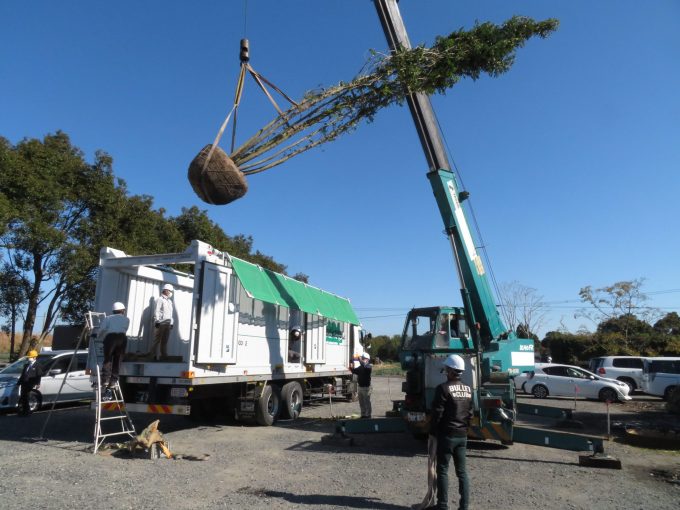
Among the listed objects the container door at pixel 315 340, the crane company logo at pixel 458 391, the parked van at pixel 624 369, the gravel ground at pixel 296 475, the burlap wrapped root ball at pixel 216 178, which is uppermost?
the burlap wrapped root ball at pixel 216 178

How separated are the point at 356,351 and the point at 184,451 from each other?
30.8 feet

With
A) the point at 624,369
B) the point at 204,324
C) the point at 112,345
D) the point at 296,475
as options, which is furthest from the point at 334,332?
the point at 624,369

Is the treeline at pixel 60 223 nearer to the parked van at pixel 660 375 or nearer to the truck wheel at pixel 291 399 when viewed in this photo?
the truck wheel at pixel 291 399

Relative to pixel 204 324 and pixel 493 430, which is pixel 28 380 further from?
pixel 493 430

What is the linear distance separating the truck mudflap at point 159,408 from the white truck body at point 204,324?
0.02 metres

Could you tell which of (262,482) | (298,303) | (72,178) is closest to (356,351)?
(298,303)

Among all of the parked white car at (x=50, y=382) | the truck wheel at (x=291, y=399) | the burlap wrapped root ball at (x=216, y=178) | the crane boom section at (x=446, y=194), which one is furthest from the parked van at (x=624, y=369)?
the burlap wrapped root ball at (x=216, y=178)

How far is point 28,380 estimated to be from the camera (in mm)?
12500

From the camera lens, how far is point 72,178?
723 inches

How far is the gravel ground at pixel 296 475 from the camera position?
228 inches

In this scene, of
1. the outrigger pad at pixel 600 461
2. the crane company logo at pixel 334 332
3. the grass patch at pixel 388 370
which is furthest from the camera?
the grass patch at pixel 388 370

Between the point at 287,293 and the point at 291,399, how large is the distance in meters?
2.65

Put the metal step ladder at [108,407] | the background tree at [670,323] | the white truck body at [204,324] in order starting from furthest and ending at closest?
the background tree at [670,323]
the white truck body at [204,324]
the metal step ladder at [108,407]

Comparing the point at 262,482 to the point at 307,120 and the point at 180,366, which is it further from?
the point at 307,120
